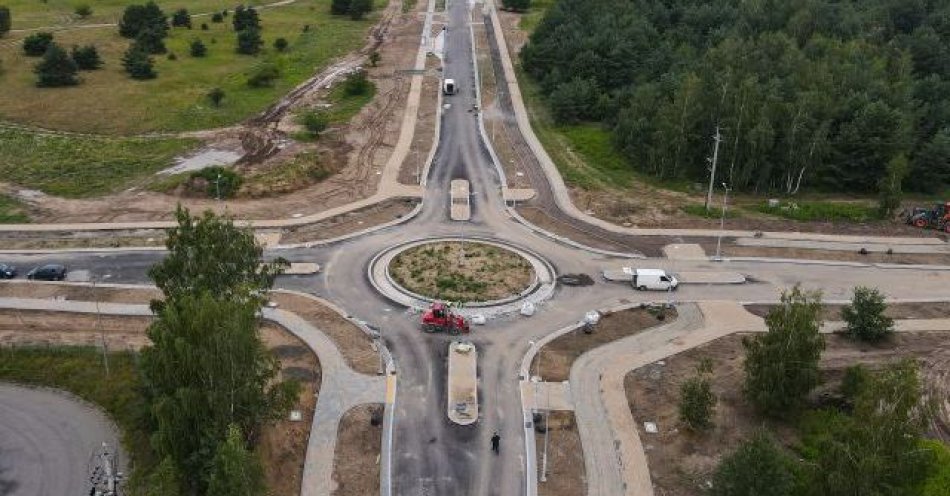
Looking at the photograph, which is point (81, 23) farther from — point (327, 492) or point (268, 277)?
point (327, 492)

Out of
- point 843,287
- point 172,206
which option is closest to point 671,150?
point 843,287

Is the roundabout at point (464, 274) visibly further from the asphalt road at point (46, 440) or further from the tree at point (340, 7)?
the tree at point (340, 7)

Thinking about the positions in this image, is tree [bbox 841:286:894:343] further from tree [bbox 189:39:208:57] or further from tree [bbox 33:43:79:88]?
tree [bbox 189:39:208:57]

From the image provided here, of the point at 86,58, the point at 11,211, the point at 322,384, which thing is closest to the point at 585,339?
the point at 322,384

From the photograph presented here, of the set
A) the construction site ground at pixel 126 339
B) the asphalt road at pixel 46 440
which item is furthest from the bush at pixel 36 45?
the asphalt road at pixel 46 440

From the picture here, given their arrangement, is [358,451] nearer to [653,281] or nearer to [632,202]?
[653,281]
